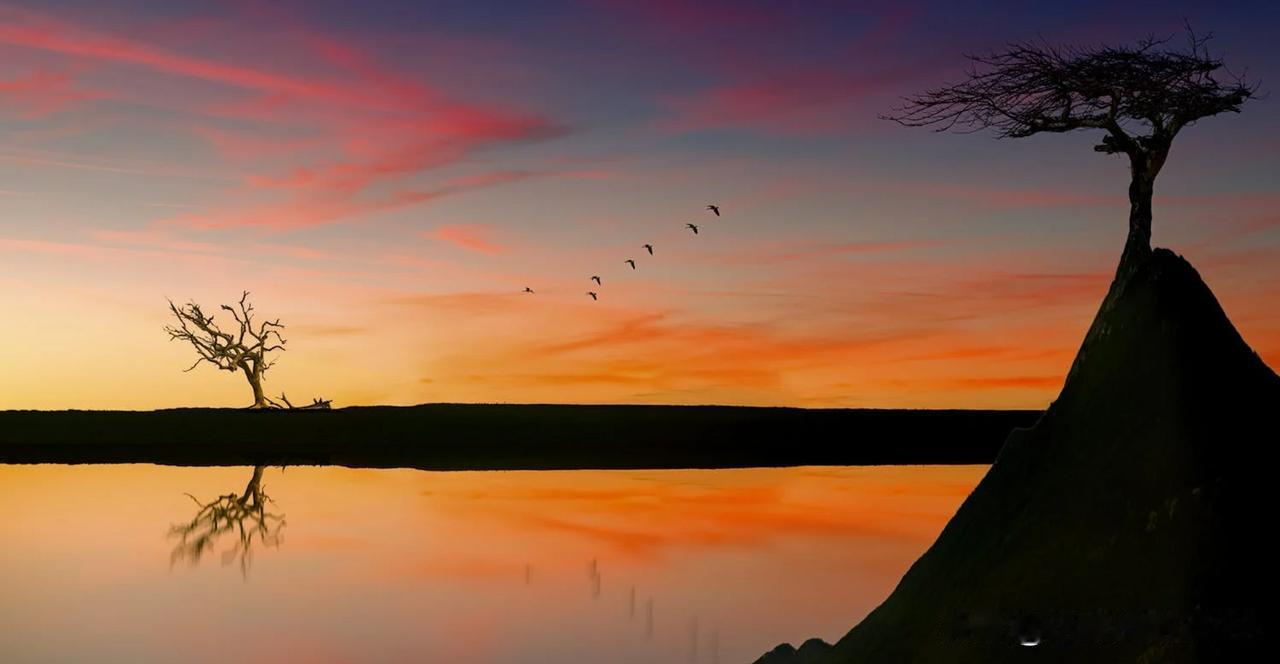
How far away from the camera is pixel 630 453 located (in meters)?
76.1

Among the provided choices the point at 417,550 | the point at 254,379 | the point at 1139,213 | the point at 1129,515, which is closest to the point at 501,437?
the point at 254,379

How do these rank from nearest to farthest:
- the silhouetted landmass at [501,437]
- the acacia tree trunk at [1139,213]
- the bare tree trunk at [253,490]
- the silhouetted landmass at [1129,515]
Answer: the silhouetted landmass at [1129,515] < the acacia tree trunk at [1139,213] < the bare tree trunk at [253,490] < the silhouetted landmass at [501,437]

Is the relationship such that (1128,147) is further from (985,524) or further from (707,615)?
(707,615)

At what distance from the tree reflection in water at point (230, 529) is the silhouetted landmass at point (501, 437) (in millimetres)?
21385

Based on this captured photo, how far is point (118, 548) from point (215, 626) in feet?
39.5

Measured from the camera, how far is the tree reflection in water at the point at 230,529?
32969 mm

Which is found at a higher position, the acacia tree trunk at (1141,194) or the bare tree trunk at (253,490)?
the acacia tree trunk at (1141,194)

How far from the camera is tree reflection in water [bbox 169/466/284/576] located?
3297 centimetres

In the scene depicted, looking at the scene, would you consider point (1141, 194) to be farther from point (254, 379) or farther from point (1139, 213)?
point (254, 379)

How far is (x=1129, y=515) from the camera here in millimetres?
12016

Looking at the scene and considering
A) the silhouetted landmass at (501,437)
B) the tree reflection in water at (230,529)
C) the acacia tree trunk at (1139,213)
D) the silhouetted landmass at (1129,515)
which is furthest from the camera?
the silhouetted landmass at (501,437)

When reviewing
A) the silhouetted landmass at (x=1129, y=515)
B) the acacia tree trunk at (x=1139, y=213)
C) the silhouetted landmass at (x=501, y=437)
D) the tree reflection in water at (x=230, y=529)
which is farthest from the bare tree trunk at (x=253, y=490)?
the acacia tree trunk at (x=1139, y=213)

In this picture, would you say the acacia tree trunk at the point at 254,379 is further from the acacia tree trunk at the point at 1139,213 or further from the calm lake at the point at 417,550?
the acacia tree trunk at the point at 1139,213

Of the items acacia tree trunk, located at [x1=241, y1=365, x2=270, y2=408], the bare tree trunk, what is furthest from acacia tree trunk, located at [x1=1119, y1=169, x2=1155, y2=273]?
acacia tree trunk, located at [x1=241, y1=365, x2=270, y2=408]
